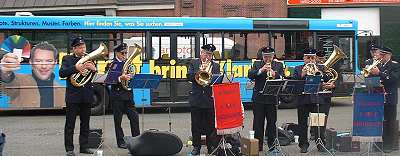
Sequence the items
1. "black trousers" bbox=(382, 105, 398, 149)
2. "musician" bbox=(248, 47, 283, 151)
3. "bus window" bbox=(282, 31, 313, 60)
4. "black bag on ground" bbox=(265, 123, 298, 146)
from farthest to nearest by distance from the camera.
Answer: "bus window" bbox=(282, 31, 313, 60) < "black bag on ground" bbox=(265, 123, 298, 146) < "black trousers" bbox=(382, 105, 398, 149) < "musician" bbox=(248, 47, 283, 151)

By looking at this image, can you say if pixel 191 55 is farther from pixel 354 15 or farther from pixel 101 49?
pixel 354 15

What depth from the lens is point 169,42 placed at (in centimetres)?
1609

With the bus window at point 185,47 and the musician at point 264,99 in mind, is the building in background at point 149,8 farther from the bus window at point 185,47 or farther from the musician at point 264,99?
the musician at point 264,99

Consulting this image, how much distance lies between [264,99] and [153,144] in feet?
6.52

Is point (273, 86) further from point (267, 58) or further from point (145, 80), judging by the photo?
point (145, 80)

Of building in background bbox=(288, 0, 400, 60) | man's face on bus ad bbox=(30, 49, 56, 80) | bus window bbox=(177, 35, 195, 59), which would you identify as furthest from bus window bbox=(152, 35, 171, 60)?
building in background bbox=(288, 0, 400, 60)

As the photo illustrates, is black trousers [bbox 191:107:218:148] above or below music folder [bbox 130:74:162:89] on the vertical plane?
below

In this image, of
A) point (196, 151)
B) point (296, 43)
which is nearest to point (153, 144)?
point (196, 151)

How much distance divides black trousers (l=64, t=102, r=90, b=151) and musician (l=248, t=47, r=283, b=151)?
285 cm

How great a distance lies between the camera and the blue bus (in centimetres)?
1529

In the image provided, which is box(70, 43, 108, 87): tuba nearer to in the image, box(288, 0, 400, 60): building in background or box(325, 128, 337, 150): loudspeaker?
box(325, 128, 337, 150): loudspeaker

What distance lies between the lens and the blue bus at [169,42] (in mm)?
15289

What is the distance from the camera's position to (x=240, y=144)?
8.93m

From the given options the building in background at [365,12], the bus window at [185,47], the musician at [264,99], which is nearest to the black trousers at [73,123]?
the musician at [264,99]
